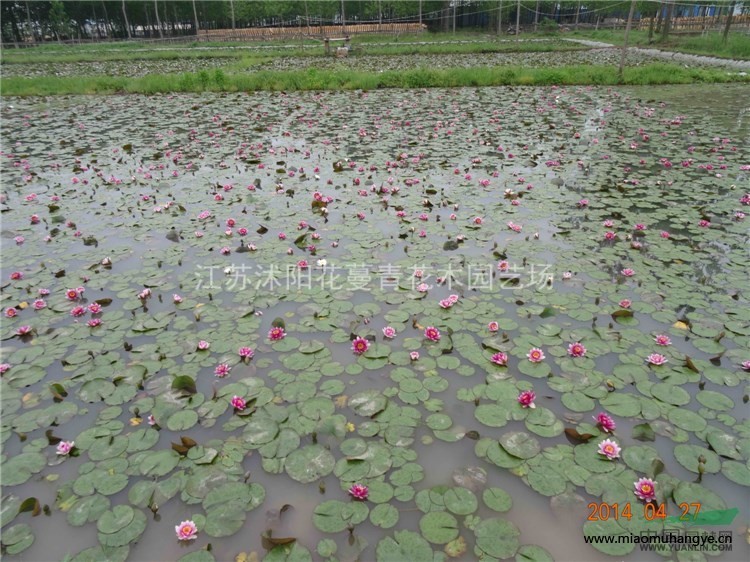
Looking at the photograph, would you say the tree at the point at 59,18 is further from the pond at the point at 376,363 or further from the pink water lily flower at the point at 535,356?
the pink water lily flower at the point at 535,356

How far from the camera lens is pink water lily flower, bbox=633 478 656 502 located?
7.26ft

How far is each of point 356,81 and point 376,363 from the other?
1570 cm

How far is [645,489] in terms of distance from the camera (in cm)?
223

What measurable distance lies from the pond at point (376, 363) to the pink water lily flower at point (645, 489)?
1 centimetres

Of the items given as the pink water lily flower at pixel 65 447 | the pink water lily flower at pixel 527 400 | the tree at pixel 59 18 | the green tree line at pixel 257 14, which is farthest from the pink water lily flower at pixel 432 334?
the tree at pixel 59 18

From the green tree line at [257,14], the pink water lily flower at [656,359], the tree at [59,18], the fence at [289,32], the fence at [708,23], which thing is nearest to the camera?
the pink water lily flower at [656,359]

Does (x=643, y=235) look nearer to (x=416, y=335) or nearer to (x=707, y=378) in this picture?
(x=707, y=378)

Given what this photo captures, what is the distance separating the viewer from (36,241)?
17.3 feet

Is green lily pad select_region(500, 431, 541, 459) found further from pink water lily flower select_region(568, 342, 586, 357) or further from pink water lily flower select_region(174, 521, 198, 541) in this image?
pink water lily flower select_region(174, 521, 198, 541)

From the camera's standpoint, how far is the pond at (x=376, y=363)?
2213 mm

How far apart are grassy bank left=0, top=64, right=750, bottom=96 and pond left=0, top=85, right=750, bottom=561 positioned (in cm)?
1074

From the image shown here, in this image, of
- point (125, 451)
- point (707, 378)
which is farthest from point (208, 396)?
point (707, 378)

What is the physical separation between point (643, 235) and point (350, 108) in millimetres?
10009

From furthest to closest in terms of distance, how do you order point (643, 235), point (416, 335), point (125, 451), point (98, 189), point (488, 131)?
point (488, 131) → point (98, 189) → point (643, 235) → point (416, 335) → point (125, 451)
